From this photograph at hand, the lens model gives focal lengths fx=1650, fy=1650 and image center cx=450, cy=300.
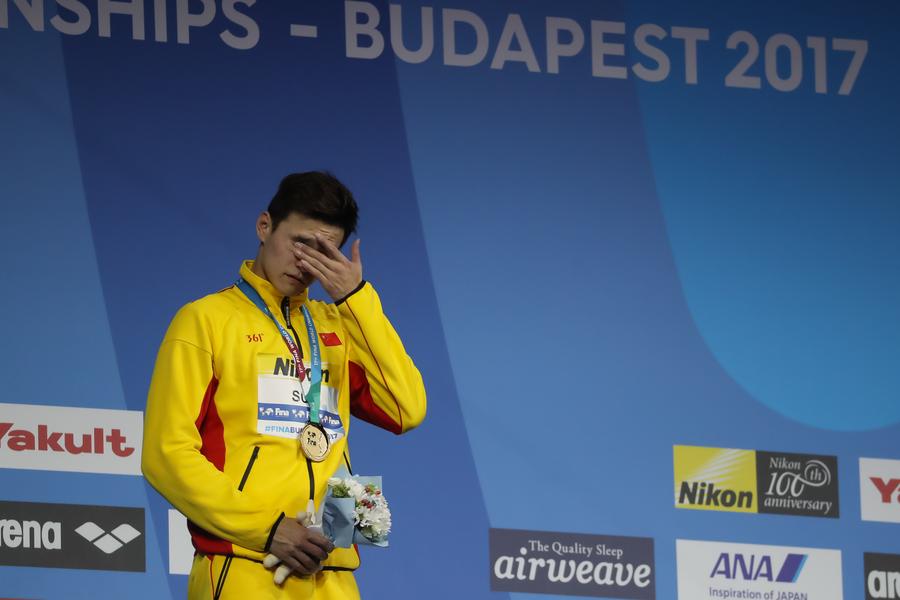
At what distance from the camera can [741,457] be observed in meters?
5.09

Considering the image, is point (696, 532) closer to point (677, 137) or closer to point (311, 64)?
point (677, 137)

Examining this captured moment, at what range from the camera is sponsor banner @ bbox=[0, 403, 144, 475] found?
178 inches

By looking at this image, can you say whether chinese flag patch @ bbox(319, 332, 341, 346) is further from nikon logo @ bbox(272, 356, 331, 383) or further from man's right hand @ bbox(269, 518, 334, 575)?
man's right hand @ bbox(269, 518, 334, 575)

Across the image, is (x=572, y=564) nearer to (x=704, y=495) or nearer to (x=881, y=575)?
(x=704, y=495)

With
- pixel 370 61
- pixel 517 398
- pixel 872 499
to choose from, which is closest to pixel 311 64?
pixel 370 61

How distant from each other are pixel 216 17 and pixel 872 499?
2520 mm

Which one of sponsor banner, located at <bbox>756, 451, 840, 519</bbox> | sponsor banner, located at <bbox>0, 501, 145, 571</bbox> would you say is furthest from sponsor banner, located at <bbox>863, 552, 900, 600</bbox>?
sponsor banner, located at <bbox>0, 501, 145, 571</bbox>

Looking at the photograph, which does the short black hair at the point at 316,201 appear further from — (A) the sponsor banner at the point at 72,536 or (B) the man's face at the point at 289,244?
(A) the sponsor banner at the point at 72,536

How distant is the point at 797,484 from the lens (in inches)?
201

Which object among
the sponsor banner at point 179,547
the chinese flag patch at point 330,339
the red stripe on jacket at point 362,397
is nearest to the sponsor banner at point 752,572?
the sponsor banner at point 179,547

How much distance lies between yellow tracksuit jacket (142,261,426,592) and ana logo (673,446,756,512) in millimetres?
1844

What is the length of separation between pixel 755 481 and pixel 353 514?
227 cm

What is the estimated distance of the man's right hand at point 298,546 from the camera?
3.07 meters

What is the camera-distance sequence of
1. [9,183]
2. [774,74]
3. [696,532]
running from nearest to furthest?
1. [9,183]
2. [696,532]
3. [774,74]
